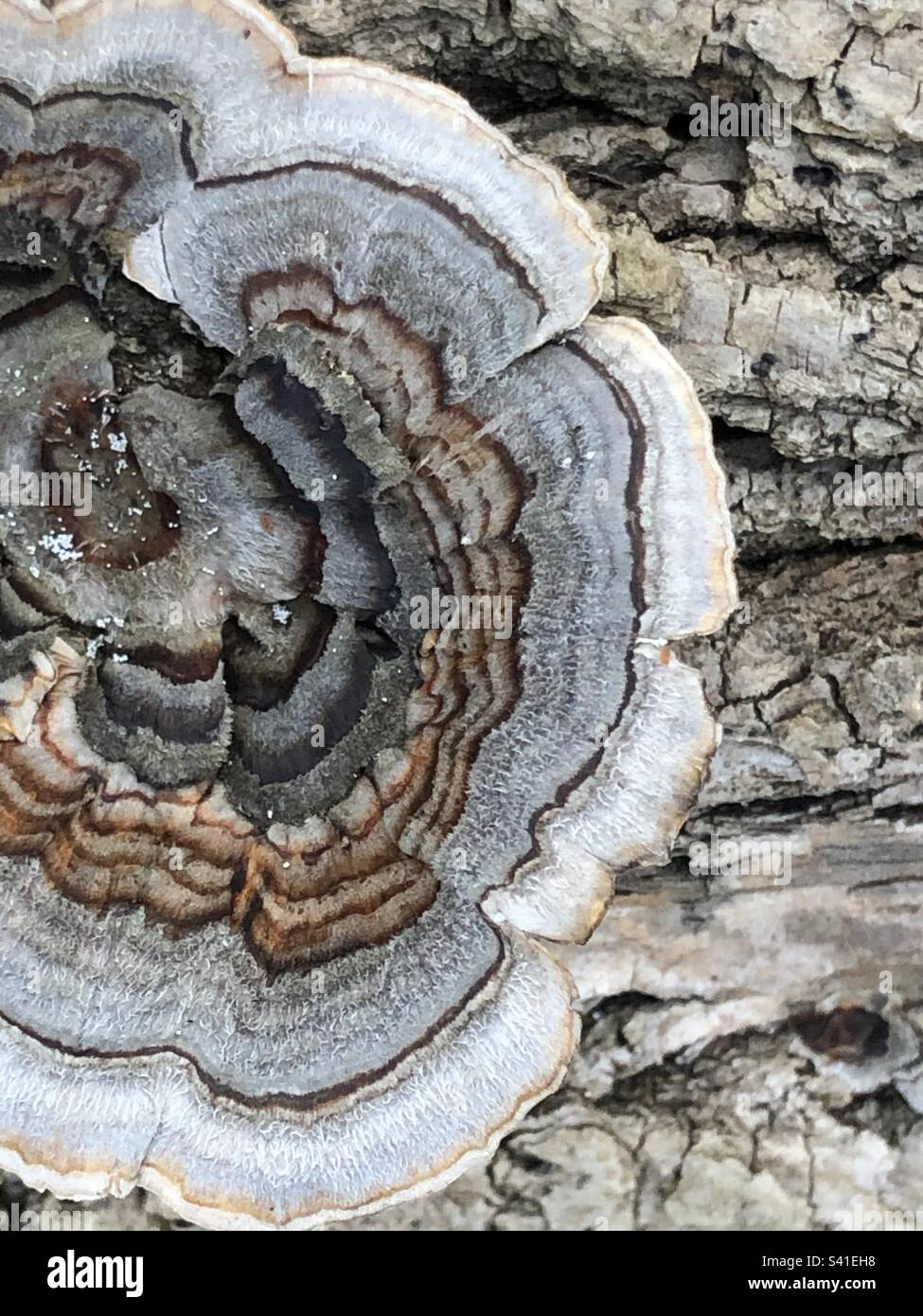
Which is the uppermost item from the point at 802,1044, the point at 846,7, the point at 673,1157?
the point at 846,7

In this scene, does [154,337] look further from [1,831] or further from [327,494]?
[1,831]

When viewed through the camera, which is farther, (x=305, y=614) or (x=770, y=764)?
(x=770, y=764)

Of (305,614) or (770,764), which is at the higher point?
(305,614)

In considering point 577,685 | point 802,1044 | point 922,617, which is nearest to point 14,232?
point 577,685

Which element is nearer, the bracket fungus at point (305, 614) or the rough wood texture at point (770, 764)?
the bracket fungus at point (305, 614)
